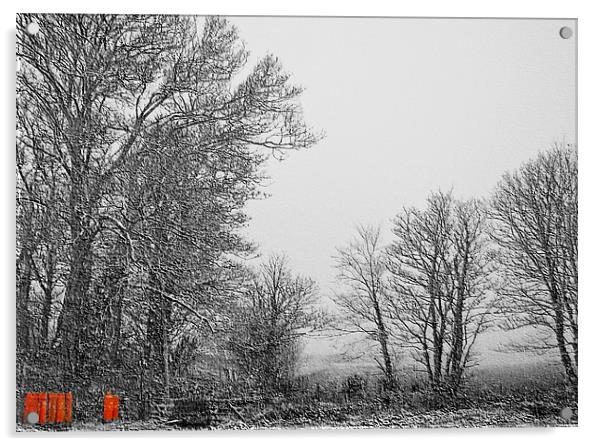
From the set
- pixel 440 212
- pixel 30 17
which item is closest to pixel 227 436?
pixel 440 212

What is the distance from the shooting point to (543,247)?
159 inches

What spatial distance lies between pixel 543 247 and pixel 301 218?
1146 millimetres

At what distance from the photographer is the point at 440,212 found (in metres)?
4.02

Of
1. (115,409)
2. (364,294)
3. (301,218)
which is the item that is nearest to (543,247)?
(364,294)

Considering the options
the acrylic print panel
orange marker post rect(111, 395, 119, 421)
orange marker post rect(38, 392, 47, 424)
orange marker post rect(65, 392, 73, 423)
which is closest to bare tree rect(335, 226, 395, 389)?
the acrylic print panel

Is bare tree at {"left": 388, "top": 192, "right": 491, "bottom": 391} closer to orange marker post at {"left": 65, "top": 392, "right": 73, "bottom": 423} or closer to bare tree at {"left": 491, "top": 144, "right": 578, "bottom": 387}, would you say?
bare tree at {"left": 491, "top": 144, "right": 578, "bottom": 387}

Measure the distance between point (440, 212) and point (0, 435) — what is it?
7.43ft

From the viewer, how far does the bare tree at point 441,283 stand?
157 inches

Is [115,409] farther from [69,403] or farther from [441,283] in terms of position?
[441,283]

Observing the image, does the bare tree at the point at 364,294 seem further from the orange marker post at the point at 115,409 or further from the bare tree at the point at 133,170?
the orange marker post at the point at 115,409

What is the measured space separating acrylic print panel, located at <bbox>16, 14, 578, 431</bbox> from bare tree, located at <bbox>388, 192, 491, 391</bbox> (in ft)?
0.03

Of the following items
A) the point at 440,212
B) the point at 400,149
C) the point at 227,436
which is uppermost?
the point at 400,149

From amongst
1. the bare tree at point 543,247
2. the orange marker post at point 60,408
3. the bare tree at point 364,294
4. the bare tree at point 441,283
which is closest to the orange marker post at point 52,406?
the orange marker post at point 60,408
